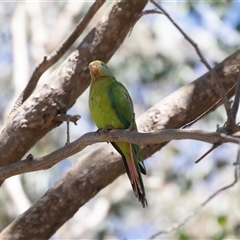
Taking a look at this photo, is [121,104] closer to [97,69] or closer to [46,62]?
[97,69]

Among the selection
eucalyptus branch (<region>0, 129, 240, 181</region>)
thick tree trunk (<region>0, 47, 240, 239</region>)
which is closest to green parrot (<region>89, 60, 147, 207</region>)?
thick tree trunk (<region>0, 47, 240, 239</region>)

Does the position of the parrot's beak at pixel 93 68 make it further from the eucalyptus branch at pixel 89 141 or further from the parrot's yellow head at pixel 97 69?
the eucalyptus branch at pixel 89 141

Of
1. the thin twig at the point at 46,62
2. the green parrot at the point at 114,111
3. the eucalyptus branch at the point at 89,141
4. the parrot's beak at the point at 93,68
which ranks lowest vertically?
the eucalyptus branch at the point at 89,141

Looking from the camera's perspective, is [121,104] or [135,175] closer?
[135,175]

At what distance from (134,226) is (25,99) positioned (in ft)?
26.5

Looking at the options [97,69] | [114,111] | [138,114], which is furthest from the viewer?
[138,114]

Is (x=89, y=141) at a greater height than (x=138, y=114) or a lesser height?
lesser

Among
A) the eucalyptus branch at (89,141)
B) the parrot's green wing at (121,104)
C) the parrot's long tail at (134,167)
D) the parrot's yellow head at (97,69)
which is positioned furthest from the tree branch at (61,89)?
the eucalyptus branch at (89,141)

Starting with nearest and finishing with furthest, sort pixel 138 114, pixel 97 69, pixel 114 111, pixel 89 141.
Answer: pixel 89 141 < pixel 114 111 < pixel 97 69 < pixel 138 114

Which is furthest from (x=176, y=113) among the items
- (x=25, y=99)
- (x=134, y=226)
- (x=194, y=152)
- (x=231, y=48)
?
(x=134, y=226)

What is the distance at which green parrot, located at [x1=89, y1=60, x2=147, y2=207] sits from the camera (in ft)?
11.5

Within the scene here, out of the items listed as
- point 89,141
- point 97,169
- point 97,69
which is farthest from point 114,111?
point 89,141

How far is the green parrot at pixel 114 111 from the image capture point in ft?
11.5

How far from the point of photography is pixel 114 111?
12.0ft
